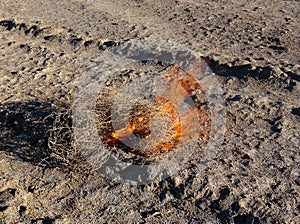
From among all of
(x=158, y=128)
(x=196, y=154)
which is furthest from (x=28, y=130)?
(x=196, y=154)

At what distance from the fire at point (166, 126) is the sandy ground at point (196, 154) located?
234 mm

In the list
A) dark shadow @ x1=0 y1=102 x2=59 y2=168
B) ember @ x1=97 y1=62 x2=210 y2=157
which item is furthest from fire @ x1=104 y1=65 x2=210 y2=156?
dark shadow @ x1=0 y1=102 x2=59 y2=168

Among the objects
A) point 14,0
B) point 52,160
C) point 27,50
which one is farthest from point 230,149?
point 14,0

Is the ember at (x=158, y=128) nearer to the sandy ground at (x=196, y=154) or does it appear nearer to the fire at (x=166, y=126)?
the fire at (x=166, y=126)

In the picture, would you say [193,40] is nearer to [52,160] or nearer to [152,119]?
[152,119]

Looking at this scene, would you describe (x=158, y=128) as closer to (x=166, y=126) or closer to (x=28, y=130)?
(x=166, y=126)

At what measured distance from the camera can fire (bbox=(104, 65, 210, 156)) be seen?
3510mm

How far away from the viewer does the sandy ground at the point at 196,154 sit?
3.22m

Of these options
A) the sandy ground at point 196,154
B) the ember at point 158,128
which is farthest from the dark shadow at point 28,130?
the ember at point 158,128

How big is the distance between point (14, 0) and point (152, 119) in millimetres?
3831

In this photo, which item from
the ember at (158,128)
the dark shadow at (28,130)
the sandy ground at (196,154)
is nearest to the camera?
the sandy ground at (196,154)

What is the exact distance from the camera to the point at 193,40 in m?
5.03

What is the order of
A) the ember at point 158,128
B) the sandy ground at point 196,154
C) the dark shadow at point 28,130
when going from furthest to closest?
the dark shadow at point 28,130, the ember at point 158,128, the sandy ground at point 196,154

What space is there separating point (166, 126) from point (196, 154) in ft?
1.14
